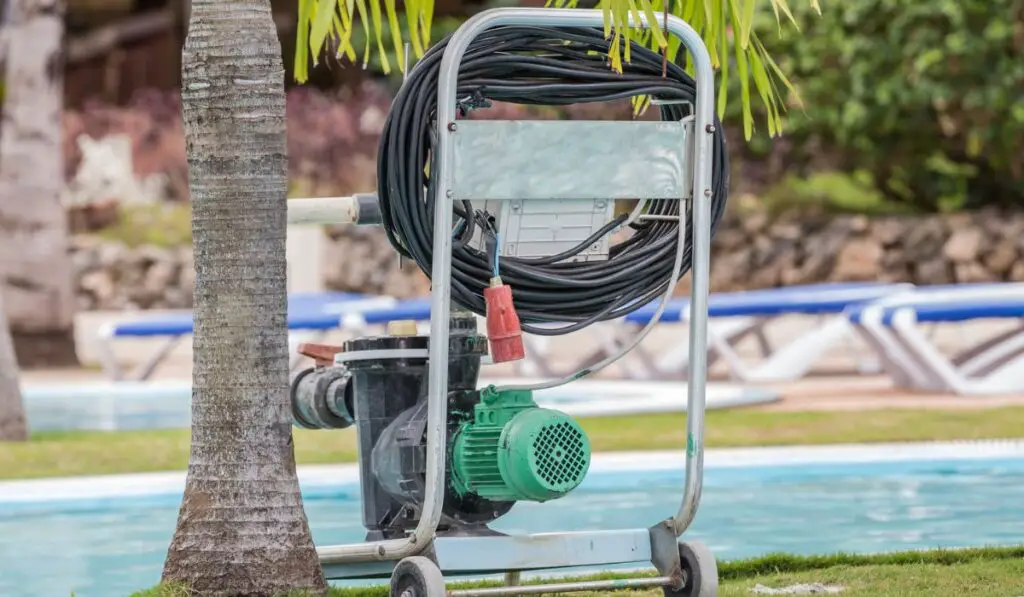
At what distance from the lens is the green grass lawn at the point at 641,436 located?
27.7 feet

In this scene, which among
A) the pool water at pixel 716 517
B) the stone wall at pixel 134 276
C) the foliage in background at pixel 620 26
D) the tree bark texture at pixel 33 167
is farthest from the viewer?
the stone wall at pixel 134 276

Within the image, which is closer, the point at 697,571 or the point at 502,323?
the point at 502,323

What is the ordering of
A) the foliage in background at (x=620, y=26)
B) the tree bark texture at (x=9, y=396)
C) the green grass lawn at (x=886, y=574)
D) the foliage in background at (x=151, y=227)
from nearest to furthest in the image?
the foliage in background at (x=620, y=26)
the green grass lawn at (x=886, y=574)
the tree bark texture at (x=9, y=396)
the foliage in background at (x=151, y=227)

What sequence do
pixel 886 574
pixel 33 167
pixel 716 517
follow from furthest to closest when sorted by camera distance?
pixel 33 167 < pixel 716 517 < pixel 886 574

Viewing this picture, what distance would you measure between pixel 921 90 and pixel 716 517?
986 cm

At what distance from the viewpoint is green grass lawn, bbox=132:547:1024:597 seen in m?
4.45

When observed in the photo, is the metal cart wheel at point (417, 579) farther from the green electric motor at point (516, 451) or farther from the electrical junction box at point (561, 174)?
the electrical junction box at point (561, 174)

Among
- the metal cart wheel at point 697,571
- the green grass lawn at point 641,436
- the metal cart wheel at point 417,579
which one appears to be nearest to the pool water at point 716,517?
the green grass lawn at point 641,436

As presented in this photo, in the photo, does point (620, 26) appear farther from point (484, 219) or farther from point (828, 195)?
point (828, 195)

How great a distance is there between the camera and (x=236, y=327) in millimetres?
4156

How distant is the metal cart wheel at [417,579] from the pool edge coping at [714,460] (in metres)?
3.45

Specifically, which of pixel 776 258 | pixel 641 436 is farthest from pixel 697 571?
pixel 776 258

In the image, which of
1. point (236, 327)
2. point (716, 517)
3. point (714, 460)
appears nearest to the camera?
point (236, 327)

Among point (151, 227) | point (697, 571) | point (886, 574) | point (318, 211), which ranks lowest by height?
point (886, 574)
